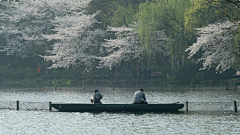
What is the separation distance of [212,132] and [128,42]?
150ft

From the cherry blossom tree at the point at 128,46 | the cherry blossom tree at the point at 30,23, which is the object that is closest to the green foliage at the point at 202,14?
the cherry blossom tree at the point at 128,46

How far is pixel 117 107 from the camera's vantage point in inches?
1237

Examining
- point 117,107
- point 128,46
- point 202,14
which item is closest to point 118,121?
point 117,107

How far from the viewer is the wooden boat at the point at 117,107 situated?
1203 inches

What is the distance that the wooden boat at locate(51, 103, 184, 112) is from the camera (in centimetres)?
3056

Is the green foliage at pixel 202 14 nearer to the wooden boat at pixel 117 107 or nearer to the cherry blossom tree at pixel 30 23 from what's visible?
the cherry blossom tree at pixel 30 23

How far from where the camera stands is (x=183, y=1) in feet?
205

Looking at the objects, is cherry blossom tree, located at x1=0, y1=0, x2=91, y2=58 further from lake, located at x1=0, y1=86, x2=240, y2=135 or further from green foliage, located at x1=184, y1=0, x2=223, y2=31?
lake, located at x1=0, y1=86, x2=240, y2=135

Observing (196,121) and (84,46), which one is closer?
(196,121)

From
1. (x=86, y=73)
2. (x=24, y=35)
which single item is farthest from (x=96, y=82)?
(x=24, y=35)

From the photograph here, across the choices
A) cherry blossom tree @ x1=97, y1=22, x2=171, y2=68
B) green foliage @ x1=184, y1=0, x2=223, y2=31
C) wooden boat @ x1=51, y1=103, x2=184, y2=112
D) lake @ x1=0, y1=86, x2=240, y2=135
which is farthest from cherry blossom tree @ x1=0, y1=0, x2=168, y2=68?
lake @ x1=0, y1=86, x2=240, y2=135

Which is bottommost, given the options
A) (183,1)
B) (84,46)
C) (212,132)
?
(212,132)

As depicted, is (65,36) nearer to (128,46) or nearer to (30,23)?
(30,23)

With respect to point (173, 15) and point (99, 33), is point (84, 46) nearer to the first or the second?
point (99, 33)
